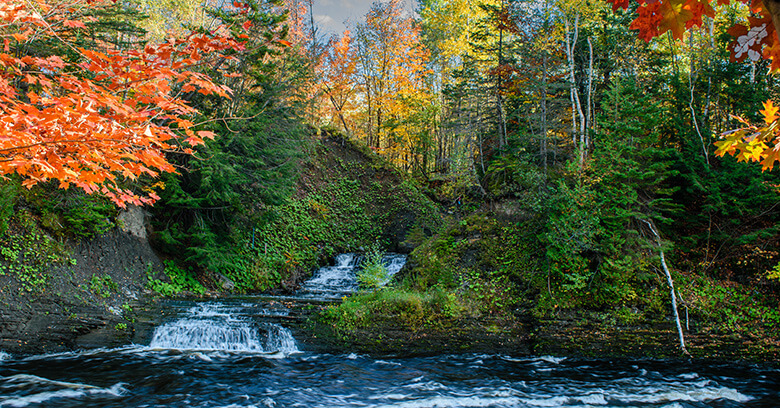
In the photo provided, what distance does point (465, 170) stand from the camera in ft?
35.9

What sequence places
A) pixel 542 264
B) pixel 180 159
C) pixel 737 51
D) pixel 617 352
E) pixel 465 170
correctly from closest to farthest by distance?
pixel 737 51
pixel 617 352
pixel 542 264
pixel 180 159
pixel 465 170

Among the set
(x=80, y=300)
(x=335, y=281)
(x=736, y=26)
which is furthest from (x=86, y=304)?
(x=736, y=26)

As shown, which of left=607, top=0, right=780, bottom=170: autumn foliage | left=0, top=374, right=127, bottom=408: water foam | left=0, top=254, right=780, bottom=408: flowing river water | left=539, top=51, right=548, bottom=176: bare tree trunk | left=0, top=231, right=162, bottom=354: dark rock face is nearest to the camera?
left=607, top=0, right=780, bottom=170: autumn foliage

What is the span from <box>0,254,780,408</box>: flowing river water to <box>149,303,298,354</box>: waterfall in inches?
0.7

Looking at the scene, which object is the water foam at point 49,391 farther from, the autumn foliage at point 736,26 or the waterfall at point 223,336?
the autumn foliage at point 736,26

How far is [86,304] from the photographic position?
7.06 m

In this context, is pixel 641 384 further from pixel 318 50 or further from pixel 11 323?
pixel 318 50

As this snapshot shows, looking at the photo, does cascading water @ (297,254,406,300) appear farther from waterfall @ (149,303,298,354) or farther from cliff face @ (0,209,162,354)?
cliff face @ (0,209,162,354)

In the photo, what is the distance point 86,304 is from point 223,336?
2.75 meters

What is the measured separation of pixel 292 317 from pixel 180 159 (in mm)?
5512

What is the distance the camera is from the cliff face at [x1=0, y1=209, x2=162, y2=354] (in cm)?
593

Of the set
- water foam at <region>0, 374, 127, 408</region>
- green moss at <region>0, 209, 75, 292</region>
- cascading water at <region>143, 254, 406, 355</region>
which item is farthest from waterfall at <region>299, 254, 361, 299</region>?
water foam at <region>0, 374, 127, 408</region>

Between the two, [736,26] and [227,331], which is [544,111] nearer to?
[227,331]

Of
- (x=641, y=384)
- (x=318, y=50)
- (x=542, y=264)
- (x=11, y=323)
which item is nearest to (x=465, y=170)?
(x=542, y=264)
